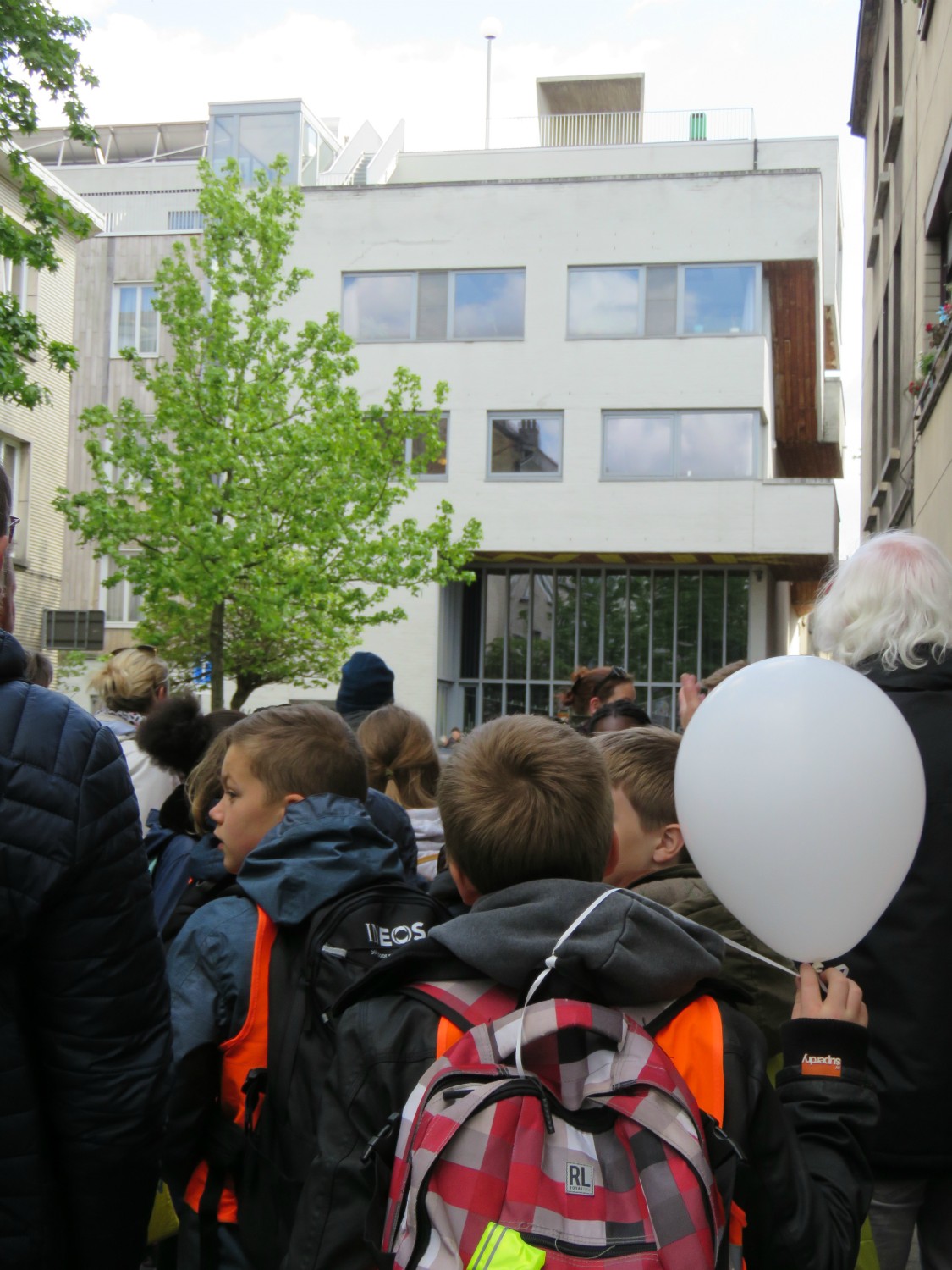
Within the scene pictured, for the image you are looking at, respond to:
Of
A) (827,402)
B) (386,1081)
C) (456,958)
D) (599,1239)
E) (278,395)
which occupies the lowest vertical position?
(599,1239)

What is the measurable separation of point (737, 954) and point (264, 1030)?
1041mm

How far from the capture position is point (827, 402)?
125 feet

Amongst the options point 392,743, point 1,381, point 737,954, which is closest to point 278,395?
point 1,381

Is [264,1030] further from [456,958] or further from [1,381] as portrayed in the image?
[1,381]

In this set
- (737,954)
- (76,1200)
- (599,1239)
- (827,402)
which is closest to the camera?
(599,1239)

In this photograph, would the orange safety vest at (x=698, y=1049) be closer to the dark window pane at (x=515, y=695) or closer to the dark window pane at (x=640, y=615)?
the dark window pane at (x=640, y=615)

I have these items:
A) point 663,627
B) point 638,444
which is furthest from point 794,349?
point 663,627

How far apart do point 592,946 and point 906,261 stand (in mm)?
14023

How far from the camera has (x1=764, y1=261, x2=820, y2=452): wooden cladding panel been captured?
29.5 metres

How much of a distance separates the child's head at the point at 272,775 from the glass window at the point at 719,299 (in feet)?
89.9

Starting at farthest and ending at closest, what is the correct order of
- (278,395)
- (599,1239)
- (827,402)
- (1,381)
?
(827,402) → (278,395) → (1,381) → (599,1239)

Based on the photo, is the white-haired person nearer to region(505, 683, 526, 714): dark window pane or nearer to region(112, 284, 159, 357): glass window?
region(505, 683, 526, 714): dark window pane

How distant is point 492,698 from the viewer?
31.7 meters

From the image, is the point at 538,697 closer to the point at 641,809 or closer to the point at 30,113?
the point at 30,113
